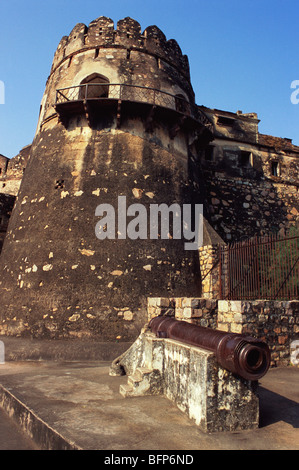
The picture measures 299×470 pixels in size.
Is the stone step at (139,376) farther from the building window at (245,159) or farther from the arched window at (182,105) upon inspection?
the building window at (245,159)

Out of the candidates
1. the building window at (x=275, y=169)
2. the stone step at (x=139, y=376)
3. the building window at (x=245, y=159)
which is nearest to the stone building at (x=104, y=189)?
the building window at (x=245, y=159)

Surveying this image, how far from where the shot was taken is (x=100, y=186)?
29.2 ft

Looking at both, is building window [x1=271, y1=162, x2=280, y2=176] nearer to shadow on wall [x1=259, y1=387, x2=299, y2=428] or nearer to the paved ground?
shadow on wall [x1=259, y1=387, x2=299, y2=428]

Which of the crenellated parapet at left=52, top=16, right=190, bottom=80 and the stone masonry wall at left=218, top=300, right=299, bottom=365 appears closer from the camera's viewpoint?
the stone masonry wall at left=218, top=300, right=299, bottom=365

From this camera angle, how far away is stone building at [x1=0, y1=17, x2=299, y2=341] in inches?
314

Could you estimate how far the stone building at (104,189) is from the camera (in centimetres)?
797

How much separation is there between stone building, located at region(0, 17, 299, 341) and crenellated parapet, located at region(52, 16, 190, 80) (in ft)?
0.14

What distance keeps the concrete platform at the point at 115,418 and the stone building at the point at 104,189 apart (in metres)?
2.86

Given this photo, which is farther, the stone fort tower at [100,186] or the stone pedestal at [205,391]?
the stone fort tower at [100,186]

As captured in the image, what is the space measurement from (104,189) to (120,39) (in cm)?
575

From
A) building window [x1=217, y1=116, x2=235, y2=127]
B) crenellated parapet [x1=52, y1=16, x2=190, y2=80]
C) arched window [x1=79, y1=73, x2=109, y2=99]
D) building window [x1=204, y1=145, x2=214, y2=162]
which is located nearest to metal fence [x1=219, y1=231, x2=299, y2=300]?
arched window [x1=79, y1=73, x2=109, y2=99]

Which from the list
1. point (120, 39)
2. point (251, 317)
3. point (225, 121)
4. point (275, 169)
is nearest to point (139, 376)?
point (251, 317)
